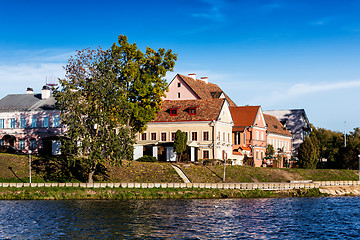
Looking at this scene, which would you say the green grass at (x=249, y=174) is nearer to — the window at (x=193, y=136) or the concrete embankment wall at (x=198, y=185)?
the concrete embankment wall at (x=198, y=185)

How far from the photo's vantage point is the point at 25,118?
8462 cm

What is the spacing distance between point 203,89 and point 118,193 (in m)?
48.1

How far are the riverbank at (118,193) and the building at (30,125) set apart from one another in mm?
28088

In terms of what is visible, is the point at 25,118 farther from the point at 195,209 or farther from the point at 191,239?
the point at 191,239

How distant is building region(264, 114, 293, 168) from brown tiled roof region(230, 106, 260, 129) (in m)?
7.83

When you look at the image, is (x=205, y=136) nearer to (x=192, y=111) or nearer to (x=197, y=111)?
(x=197, y=111)

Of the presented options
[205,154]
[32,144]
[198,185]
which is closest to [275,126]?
[205,154]

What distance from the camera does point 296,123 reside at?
120 m

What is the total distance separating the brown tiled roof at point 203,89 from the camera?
9538 centimetres

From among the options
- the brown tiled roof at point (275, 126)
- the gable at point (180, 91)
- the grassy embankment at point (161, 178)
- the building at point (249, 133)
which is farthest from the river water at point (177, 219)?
the brown tiled roof at point (275, 126)

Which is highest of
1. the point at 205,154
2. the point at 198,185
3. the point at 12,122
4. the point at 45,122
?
the point at 12,122

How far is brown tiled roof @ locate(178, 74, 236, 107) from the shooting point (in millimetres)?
95375

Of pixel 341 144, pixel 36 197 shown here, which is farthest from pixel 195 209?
pixel 341 144

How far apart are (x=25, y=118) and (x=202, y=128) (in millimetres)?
29020
